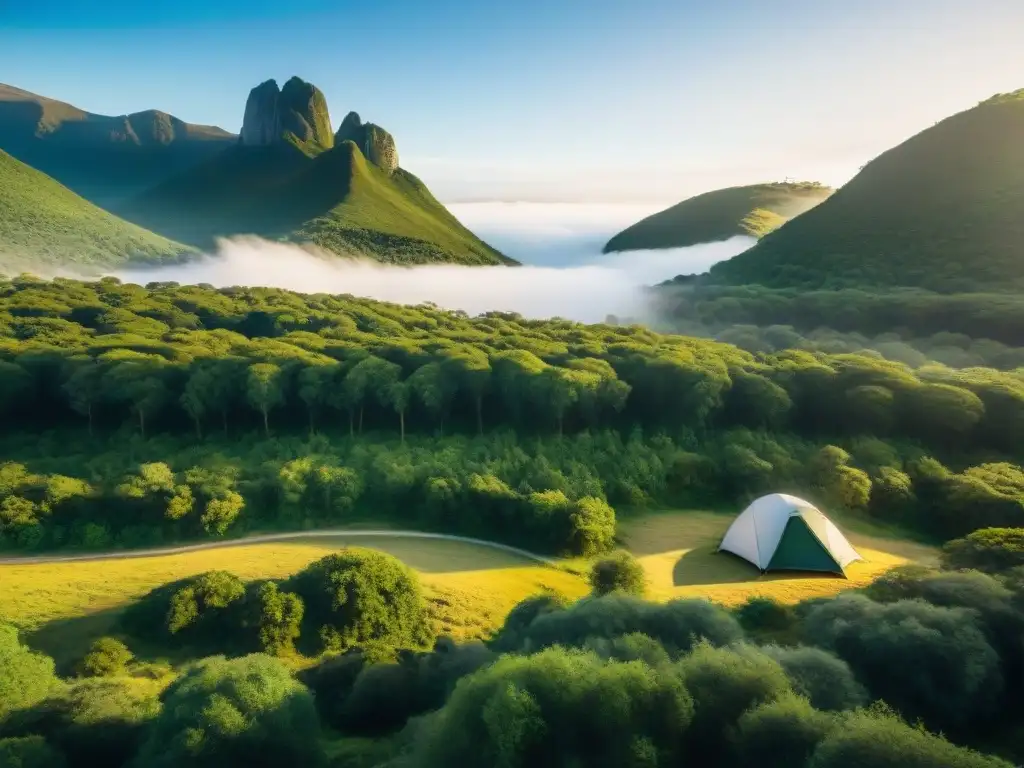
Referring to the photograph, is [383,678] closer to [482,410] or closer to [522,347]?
[482,410]

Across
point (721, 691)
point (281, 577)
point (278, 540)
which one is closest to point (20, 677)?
point (281, 577)

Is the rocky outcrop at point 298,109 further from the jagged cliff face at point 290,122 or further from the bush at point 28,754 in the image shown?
the bush at point 28,754

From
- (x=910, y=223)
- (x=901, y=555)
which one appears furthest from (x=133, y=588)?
(x=910, y=223)

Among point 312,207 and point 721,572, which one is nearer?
point 721,572

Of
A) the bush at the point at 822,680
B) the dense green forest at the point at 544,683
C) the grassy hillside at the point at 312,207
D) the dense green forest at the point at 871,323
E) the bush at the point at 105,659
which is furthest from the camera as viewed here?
the grassy hillside at the point at 312,207

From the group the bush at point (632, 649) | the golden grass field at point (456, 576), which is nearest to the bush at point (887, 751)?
the bush at point (632, 649)

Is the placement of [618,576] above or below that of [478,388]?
below

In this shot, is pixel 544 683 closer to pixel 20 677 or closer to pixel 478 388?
pixel 20 677

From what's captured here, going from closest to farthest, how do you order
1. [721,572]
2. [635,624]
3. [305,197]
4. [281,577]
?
[635,624] → [281,577] → [721,572] → [305,197]
